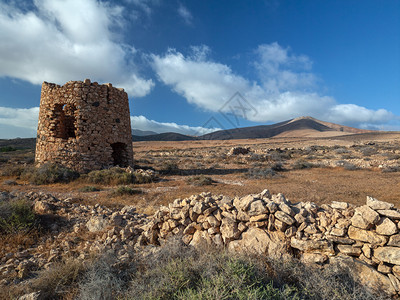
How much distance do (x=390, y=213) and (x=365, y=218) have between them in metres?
0.32

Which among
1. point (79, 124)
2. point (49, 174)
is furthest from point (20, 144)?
point (49, 174)

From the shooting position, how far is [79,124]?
10.9 metres

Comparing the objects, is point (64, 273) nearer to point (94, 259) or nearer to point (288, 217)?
point (94, 259)

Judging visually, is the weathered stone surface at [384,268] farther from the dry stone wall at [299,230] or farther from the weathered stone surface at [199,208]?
the weathered stone surface at [199,208]

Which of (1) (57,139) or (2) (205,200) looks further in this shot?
(1) (57,139)

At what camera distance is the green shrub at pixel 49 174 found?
9.52m

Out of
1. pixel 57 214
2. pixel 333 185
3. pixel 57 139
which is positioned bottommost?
pixel 333 185

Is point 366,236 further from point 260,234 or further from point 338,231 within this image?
point 260,234

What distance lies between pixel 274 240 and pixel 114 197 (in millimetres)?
6141

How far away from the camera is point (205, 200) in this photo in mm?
3902

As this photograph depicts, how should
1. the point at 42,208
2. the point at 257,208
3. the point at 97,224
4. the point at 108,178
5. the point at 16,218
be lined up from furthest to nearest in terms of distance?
the point at 108,178
the point at 42,208
the point at 97,224
the point at 16,218
the point at 257,208

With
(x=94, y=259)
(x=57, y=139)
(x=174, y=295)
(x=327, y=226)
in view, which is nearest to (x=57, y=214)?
(x=94, y=259)

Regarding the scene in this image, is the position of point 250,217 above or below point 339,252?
above

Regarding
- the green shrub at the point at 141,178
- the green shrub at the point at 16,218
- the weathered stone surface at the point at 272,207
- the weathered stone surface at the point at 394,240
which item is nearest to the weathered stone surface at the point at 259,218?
the weathered stone surface at the point at 272,207
